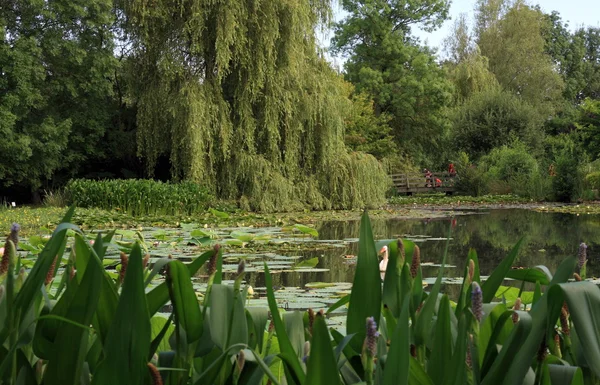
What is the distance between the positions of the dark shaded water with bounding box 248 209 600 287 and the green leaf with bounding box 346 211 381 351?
2931 millimetres

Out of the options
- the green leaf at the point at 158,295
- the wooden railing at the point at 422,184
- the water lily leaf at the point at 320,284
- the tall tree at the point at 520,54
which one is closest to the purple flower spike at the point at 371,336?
the green leaf at the point at 158,295

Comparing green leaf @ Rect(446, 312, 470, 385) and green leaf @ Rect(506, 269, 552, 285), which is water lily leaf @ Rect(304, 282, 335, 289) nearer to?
green leaf @ Rect(506, 269, 552, 285)

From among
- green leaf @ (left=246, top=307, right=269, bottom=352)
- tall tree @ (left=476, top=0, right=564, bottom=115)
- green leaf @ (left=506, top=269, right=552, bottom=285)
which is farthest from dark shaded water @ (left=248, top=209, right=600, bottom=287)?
tall tree @ (left=476, top=0, right=564, bottom=115)

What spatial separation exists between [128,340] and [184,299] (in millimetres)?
99

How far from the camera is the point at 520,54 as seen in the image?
40.2 metres

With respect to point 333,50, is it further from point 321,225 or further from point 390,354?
point 390,354

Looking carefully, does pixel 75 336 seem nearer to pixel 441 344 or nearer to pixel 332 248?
pixel 441 344

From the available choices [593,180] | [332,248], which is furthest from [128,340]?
[593,180]

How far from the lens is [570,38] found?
171ft

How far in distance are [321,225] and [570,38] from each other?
4498 centimetres

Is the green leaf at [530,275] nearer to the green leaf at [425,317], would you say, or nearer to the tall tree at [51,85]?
the green leaf at [425,317]

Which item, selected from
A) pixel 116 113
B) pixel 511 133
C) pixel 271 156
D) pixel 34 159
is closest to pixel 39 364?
pixel 271 156

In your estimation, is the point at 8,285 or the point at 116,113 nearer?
the point at 8,285

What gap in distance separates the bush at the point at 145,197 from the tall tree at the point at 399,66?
1919 centimetres
